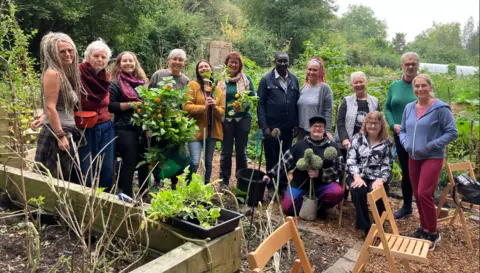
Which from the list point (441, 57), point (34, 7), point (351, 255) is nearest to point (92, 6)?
point (34, 7)

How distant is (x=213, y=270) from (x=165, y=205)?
19.1 inches

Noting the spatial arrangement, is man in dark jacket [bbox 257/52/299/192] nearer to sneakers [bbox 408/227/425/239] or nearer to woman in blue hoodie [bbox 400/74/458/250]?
woman in blue hoodie [bbox 400/74/458/250]

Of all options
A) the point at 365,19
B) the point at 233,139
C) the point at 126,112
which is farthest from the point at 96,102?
the point at 365,19

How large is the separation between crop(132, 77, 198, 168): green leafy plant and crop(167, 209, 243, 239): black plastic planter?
1.07 m

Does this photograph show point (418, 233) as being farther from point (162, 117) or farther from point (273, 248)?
point (162, 117)

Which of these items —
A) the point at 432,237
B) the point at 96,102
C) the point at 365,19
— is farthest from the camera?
the point at 365,19

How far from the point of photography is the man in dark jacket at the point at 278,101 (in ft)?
14.7

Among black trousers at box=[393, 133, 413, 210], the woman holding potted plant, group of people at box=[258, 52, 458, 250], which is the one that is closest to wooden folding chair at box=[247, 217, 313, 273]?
group of people at box=[258, 52, 458, 250]

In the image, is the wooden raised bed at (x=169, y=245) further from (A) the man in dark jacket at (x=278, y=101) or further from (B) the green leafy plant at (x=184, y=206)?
(A) the man in dark jacket at (x=278, y=101)

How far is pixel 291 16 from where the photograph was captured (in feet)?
80.4

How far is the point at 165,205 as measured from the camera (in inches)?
90.7

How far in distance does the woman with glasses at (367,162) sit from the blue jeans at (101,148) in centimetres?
239

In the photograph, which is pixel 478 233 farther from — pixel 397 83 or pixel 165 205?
pixel 165 205

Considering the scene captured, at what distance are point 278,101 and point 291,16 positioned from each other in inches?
848
